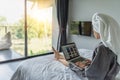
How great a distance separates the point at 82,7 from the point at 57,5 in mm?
810

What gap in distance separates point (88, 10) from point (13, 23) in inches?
87.8

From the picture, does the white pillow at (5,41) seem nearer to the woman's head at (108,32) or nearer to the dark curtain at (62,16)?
the dark curtain at (62,16)

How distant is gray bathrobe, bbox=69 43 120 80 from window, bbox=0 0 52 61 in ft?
10.9

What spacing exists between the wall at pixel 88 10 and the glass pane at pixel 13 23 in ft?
4.82

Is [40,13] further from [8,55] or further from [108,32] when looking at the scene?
[108,32]

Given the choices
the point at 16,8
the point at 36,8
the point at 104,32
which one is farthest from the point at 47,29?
the point at 104,32

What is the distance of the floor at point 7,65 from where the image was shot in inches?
130

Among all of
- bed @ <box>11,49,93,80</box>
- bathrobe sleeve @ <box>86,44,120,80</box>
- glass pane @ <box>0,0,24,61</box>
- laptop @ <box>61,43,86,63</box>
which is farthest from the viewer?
glass pane @ <box>0,0,24,61</box>

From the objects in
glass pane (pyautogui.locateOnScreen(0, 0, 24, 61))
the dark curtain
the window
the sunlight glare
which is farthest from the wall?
glass pane (pyautogui.locateOnScreen(0, 0, 24, 61))

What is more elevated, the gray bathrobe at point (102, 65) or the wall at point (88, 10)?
the wall at point (88, 10)

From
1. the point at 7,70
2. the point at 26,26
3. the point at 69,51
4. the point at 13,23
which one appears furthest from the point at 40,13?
the point at 69,51

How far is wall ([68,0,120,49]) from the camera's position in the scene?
11.4 feet

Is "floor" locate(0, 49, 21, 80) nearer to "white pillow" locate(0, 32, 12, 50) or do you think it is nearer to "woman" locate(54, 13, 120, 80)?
"white pillow" locate(0, 32, 12, 50)

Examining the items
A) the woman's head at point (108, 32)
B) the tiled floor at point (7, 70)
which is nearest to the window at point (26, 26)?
the tiled floor at point (7, 70)
